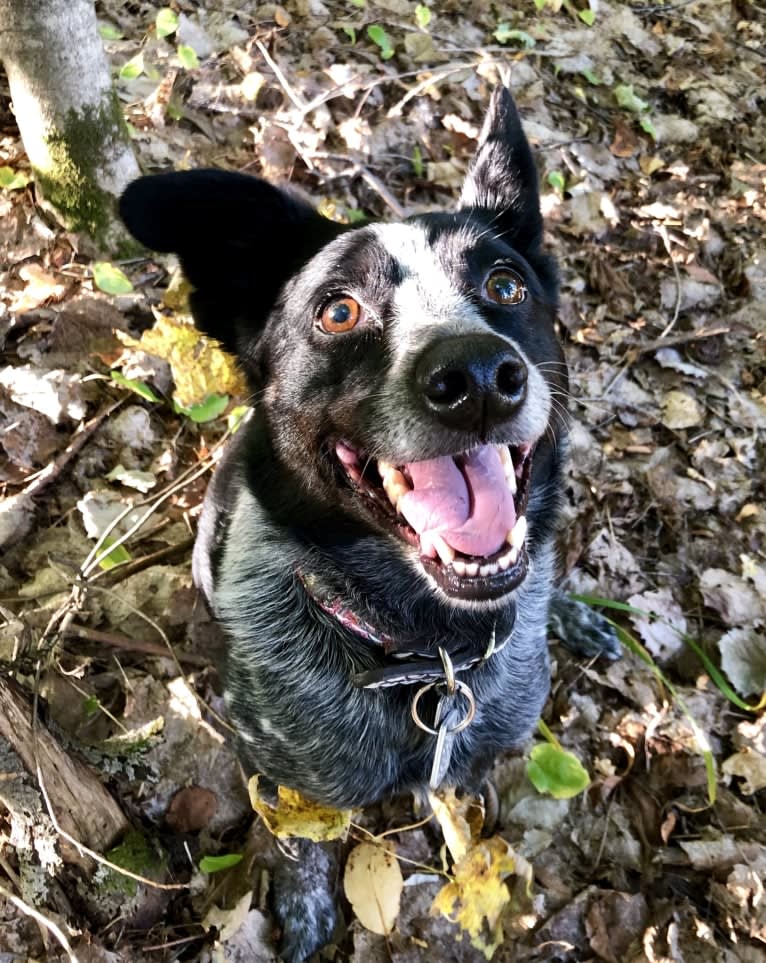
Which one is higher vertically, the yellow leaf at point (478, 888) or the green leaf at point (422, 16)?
the green leaf at point (422, 16)

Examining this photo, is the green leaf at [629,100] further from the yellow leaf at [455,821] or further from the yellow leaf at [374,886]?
the yellow leaf at [374,886]

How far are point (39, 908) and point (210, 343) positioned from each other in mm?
1764

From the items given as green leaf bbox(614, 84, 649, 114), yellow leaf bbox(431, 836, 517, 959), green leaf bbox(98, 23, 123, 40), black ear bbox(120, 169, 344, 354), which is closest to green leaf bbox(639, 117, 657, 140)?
green leaf bbox(614, 84, 649, 114)

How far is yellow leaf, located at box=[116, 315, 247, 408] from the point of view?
286 cm

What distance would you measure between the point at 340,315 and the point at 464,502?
0.64 metres

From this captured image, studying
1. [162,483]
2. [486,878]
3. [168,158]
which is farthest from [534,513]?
[168,158]

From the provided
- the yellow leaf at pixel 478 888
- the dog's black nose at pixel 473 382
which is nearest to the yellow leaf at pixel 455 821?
the yellow leaf at pixel 478 888

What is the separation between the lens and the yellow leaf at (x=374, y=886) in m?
2.29

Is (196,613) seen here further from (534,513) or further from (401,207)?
(401,207)

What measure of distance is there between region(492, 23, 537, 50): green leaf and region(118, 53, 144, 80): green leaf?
8.21 feet

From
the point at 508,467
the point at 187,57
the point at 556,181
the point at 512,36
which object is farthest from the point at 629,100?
the point at 508,467

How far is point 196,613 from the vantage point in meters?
2.89

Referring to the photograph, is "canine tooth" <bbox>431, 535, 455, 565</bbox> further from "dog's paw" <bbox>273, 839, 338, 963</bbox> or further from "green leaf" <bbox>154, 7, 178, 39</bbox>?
"green leaf" <bbox>154, 7, 178, 39</bbox>

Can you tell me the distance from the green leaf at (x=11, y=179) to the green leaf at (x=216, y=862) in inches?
119
